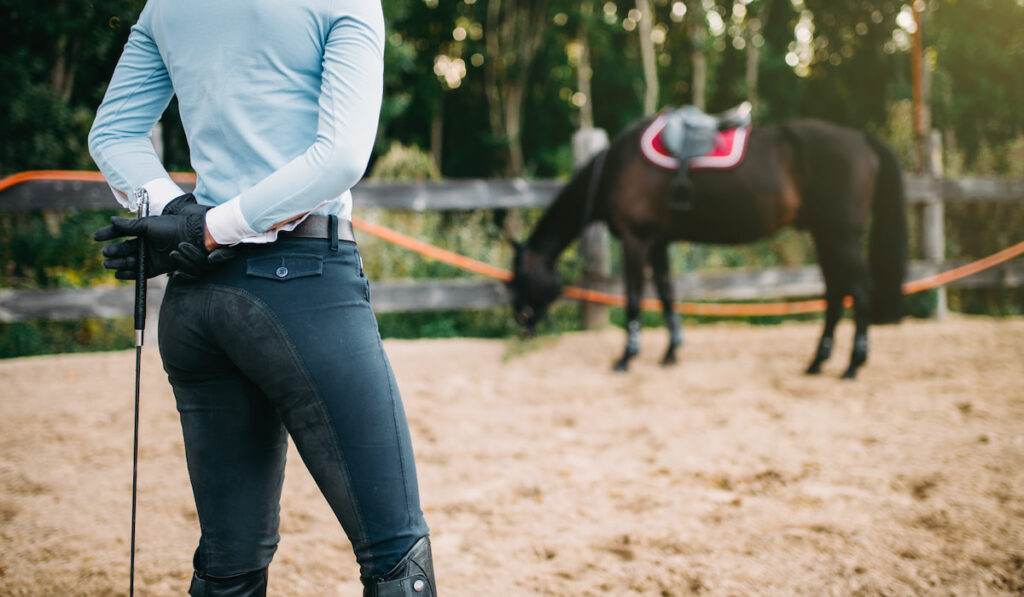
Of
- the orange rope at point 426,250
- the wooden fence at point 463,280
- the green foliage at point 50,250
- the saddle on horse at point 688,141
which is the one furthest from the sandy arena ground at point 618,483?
the green foliage at point 50,250

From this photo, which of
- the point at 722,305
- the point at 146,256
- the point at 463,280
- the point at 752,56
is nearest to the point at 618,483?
the point at 146,256

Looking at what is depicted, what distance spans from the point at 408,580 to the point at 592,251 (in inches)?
184

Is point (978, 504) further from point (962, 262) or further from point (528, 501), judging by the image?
point (962, 262)

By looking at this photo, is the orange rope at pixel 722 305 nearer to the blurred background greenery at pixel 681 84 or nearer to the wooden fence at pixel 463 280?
the wooden fence at pixel 463 280

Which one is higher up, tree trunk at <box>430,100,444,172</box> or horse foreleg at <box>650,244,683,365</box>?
tree trunk at <box>430,100,444,172</box>

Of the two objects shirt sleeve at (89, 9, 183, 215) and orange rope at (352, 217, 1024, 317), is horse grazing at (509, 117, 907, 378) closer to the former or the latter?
orange rope at (352, 217, 1024, 317)

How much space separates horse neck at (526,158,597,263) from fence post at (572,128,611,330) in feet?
1.95

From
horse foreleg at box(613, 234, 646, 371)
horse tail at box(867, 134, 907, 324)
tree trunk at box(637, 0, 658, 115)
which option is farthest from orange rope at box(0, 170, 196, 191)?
tree trunk at box(637, 0, 658, 115)

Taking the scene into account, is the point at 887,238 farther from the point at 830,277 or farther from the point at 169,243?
the point at 169,243

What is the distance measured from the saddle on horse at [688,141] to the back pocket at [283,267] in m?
3.69

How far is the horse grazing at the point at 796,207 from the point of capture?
4246 millimetres

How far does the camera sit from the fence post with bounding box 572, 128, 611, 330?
552 centimetres

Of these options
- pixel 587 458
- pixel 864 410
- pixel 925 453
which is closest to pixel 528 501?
pixel 587 458

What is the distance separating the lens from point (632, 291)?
182 inches
